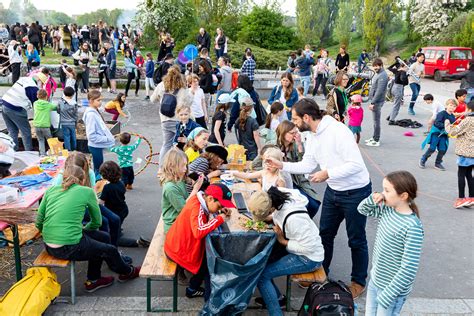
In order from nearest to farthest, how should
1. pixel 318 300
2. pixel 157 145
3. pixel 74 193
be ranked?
pixel 318 300 → pixel 74 193 → pixel 157 145

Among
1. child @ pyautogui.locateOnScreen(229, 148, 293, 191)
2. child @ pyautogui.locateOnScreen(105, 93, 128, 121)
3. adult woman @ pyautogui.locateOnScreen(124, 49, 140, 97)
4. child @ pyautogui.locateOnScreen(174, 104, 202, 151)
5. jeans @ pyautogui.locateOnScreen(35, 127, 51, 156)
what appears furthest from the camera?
adult woman @ pyautogui.locateOnScreen(124, 49, 140, 97)

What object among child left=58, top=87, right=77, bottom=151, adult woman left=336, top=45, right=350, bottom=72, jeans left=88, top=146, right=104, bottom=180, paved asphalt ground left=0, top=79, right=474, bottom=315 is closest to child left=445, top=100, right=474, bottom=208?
paved asphalt ground left=0, top=79, right=474, bottom=315

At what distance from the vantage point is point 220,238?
4121 mm

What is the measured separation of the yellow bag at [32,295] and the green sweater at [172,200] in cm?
120

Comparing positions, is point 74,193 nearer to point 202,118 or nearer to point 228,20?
point 202,118

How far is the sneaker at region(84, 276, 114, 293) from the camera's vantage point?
15.9ft

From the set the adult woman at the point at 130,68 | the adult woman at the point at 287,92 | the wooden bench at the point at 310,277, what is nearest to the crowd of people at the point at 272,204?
the wooden bench at the point at 310,277

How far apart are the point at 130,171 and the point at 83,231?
9.44 ft

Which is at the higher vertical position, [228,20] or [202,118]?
[228,20]

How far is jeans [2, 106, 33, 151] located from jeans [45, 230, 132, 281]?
459cm

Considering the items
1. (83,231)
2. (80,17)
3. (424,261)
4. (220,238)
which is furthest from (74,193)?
(80,17)

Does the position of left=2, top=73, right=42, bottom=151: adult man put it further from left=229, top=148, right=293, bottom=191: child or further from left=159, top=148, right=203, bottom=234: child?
left=229, top=148, right=293, bottom=191: child

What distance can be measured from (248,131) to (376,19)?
3054 centimetres

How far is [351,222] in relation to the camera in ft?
14.9
